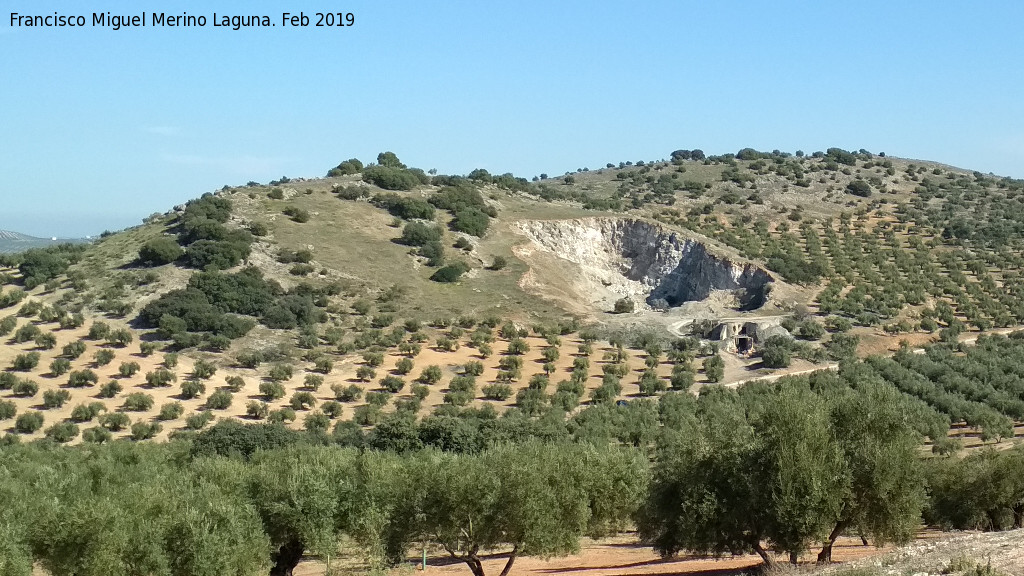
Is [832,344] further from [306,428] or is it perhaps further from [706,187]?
[706,187]

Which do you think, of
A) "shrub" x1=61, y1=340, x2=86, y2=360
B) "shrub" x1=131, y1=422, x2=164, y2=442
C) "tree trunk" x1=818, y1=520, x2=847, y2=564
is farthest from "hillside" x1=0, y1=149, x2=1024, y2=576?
"shrub" x1=61, y1=340, x2=86, y2=360

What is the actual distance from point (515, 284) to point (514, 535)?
4783cm

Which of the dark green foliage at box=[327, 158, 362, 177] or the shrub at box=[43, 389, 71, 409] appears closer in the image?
the shrub at box=[43, 389, 71, 409]

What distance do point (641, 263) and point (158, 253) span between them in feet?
125

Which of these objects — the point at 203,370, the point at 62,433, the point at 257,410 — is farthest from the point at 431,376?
the point at 62,433

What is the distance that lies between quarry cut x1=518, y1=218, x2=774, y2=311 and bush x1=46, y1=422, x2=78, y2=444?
40573 millimetres

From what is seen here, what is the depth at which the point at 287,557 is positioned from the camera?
26953mm

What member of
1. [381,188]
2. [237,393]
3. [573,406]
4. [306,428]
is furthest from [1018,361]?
[381,188]

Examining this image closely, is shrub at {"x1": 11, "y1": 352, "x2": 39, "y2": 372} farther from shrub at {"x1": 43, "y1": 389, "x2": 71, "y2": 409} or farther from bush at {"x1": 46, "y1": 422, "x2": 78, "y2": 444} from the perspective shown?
bush at {"x1": 46, "y1": 422, "x2": 78, "y2": 444}

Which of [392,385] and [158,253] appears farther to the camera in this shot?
[158,253]

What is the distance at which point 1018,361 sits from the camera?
55125 millimetres

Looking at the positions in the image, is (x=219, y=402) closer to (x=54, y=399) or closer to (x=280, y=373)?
(x=280, y=373)

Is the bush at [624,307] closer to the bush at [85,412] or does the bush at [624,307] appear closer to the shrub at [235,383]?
the shrub at [235,383]

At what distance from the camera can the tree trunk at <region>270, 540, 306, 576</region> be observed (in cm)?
2672
